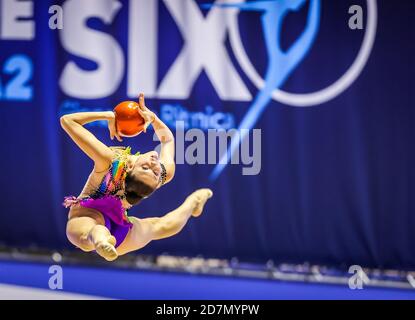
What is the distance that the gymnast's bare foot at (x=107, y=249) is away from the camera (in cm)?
296

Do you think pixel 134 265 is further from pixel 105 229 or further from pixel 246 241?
pixel 105 229

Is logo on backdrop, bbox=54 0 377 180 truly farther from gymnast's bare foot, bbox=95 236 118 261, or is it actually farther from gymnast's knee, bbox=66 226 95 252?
gymnast's bare foot, bbox=95 236 118 261

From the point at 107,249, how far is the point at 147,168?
550 mm

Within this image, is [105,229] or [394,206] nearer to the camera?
[105,229]

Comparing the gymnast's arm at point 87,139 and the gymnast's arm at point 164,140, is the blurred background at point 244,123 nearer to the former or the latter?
the gymnast's arm at point 164,140

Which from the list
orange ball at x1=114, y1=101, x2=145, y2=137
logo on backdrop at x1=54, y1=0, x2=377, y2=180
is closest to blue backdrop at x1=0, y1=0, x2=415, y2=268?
logo on backdrop at x1=54, y1=0, x2=377, y2=180

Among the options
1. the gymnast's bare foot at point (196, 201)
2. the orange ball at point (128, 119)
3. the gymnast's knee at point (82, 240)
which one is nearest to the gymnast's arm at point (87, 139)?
the orange ball at point (128, 119)

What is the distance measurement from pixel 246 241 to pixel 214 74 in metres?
1.16

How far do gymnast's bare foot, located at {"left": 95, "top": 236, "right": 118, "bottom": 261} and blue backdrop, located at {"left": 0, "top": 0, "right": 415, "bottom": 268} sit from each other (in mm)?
1775

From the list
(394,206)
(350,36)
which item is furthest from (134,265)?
(350,36)

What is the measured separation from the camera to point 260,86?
499 centimetres

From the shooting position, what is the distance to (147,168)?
3402 mm

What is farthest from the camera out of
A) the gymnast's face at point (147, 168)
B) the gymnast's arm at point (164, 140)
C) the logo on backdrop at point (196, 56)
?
the logo on backdrop at point (196, 56)

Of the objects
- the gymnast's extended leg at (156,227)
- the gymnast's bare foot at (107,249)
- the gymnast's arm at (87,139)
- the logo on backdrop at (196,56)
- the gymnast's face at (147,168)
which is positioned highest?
the logo on backdrop at (196,56)
